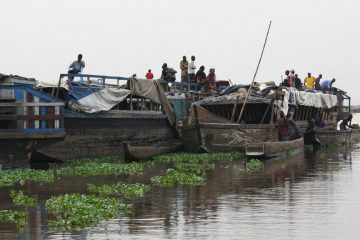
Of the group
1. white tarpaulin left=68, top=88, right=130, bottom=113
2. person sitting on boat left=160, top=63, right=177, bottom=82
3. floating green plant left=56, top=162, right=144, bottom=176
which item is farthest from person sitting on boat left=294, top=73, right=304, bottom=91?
floating green plant left=56, top=162, right=144, bottom=176

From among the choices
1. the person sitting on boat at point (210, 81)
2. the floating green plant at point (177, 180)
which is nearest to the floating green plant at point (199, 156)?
the floating green plant at point (177, 180)

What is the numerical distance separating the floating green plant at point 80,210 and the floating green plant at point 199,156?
941 cm

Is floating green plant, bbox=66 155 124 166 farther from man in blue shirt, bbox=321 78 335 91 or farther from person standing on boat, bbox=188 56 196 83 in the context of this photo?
man in blue shirt, bbox=321 78 335 91

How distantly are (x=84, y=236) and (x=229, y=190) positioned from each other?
5645 mm

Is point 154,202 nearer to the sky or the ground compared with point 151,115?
nearer to the ground

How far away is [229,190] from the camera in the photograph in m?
14.0

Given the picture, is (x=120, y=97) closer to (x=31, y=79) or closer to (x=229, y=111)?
(x=31, y=79)

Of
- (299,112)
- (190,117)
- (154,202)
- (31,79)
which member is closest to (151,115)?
(190,117)

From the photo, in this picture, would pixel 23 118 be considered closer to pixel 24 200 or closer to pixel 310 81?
→ pixel 24 200

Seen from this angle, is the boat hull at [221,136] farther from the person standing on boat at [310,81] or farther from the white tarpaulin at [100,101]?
the person standing on boat at [310,81]

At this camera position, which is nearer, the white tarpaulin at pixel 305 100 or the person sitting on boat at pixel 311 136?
the white tarpaulin at pixel 305 100

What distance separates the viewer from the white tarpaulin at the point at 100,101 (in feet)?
69.8

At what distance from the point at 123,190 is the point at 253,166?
273 inches

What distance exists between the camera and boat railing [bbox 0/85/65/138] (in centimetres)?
1898
